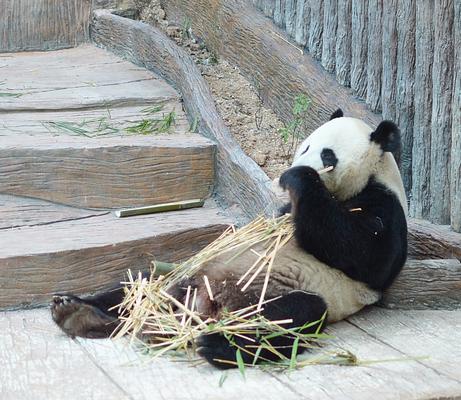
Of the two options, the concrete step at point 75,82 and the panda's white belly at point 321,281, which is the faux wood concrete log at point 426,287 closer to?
the panda's white belly at point 321,281

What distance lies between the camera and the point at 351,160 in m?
4.50

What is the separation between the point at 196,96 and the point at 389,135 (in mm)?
1978

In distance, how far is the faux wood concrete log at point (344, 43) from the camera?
5629 mm

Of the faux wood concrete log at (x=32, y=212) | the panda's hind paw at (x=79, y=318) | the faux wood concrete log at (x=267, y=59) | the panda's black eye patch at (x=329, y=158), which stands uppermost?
the faux wood concrete log at (x=267, y=59)

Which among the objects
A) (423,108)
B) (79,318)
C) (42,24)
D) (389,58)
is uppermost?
(42,24)

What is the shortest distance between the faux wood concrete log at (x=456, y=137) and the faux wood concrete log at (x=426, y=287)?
9.7 inches

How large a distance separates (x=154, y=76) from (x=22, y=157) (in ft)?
5.75

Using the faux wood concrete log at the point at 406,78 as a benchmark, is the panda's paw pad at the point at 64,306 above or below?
below

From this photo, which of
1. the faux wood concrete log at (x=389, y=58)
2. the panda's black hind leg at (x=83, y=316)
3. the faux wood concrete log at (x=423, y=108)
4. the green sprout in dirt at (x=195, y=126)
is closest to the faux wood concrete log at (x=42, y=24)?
the green sprout in dirt at (x=195, y=126)

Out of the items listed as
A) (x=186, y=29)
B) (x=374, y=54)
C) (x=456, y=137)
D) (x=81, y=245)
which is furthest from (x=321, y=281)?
(x=186, y=29)

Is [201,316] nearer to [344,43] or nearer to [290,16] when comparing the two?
[344,43]

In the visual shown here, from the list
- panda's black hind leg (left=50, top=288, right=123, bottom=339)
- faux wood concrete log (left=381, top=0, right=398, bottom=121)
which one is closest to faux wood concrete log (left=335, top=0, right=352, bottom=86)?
faux wood concrete log (left=381, top=0, right=398, bottom=121)

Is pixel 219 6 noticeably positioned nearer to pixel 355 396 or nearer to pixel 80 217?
pixel 80 217

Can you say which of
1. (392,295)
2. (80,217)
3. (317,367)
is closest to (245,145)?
(80,217)
